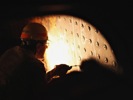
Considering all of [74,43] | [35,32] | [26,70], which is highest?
[35,32]

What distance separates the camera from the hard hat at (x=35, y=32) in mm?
1622

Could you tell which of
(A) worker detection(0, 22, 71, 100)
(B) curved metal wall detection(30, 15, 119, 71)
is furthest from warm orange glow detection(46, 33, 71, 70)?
(A) worker detection(0, 22, 71, 100)

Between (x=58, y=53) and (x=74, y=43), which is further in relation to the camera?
(x=58, y=53)

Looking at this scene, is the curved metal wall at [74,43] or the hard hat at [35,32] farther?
the hard hat at [35,32]

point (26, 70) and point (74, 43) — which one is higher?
point (74, 43)

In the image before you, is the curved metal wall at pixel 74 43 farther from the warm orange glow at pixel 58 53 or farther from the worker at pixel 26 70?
the worker at pixel 26 70

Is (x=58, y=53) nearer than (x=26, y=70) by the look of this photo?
No

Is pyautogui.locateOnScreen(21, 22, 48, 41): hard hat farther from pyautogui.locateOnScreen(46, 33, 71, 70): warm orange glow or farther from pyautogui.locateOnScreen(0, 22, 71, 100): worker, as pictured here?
pyautogui.locateOnScreen(46, 33, 71, 70): warm orange glow

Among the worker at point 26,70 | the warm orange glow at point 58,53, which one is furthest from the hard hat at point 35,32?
the warm orange glow at point 58,53

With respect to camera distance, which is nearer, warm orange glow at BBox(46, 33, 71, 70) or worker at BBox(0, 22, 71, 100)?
worker at BBox(0, 22, 71, 100)

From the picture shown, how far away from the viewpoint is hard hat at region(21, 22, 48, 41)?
5.32 feet

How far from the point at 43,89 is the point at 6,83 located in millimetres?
248

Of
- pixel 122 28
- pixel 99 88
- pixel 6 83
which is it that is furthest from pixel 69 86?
pixel 122 28

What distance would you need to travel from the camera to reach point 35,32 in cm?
164
